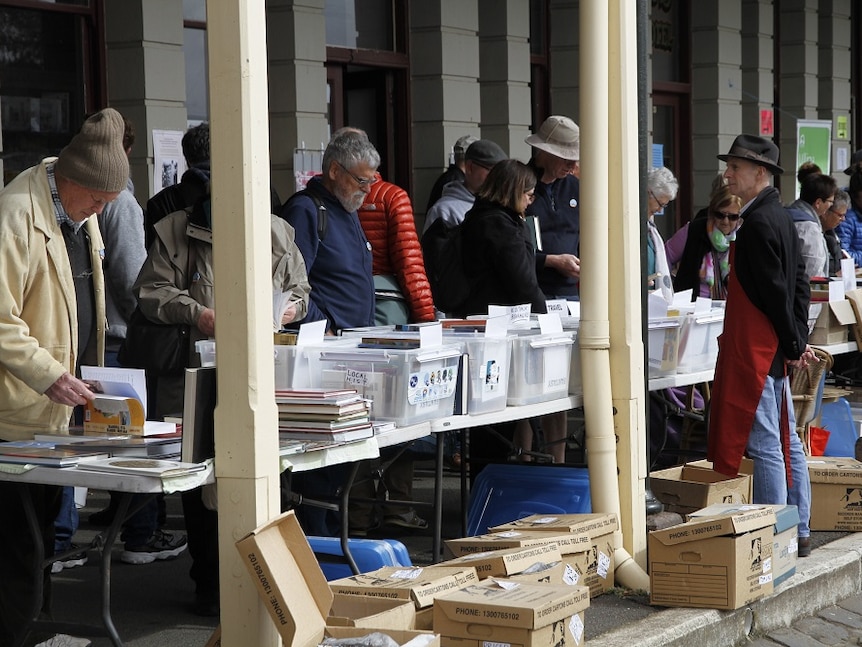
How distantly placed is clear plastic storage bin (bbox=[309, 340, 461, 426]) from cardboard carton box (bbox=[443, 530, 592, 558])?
19.2 inches

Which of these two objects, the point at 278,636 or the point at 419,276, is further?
the point at 419,276

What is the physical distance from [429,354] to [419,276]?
5.82ft

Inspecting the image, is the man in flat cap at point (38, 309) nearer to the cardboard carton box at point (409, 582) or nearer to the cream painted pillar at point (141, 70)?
the cardboard carton box at point (409, 582)

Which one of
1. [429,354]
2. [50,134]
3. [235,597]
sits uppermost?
[50,134]

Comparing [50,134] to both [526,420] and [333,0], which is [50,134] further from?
[526,420]

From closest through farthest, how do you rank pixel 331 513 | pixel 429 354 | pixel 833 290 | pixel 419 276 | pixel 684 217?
1. pixel 429 354
2. pixel 331 513
3. pixel 419 276
4. pixel 833 290
5. pixel 684 217

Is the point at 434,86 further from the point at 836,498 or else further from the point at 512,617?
the point at 512,617

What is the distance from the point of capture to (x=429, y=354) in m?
4.88

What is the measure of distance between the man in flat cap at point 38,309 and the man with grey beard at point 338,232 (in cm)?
146

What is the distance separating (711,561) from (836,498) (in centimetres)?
170

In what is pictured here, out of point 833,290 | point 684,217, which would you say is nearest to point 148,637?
point 833,290

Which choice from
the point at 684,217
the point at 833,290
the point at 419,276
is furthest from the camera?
the point at 684,217

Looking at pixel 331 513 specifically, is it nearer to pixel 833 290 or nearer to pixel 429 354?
pixel 429 354

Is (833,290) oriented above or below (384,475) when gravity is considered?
above
